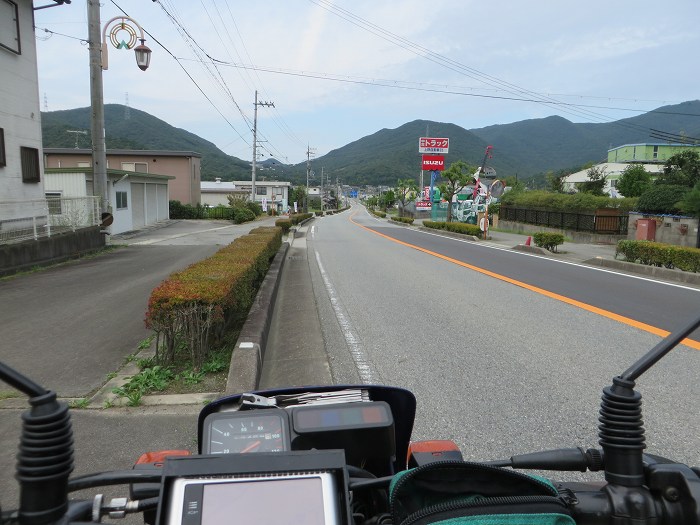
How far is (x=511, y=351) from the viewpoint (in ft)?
20.7

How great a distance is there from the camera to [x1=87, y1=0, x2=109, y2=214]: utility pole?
16453 millimetres

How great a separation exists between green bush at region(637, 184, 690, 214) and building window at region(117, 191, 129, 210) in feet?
76.0

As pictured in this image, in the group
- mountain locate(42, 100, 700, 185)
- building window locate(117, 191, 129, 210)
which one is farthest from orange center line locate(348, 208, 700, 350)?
mountain locate(42, 100, 700, 185)

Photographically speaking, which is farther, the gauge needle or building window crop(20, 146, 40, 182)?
building window crop(20, 146, 40, 182)

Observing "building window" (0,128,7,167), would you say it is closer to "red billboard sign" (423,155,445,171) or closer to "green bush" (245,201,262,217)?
"green bush" (245,201,262,217)

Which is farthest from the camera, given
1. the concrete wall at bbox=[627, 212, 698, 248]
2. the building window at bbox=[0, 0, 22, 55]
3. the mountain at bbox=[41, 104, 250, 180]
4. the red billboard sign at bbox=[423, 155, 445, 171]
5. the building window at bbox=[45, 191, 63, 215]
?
the mountain at bbox=[41, 104, 250, 180]

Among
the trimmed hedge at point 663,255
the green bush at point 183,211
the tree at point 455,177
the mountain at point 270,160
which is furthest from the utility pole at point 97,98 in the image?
the mountain at point 270,160

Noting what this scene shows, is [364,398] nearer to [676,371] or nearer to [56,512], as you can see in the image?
[56,512]

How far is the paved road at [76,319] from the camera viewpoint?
5.62 metres

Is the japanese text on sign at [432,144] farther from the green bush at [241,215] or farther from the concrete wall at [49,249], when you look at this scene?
the concrete wall at [49,249]

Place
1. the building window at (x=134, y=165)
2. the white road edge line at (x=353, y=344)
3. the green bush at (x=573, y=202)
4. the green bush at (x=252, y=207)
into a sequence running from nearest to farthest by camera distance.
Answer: the white road edge line at (x=353, y=344)
the green bush at (x=573, y=202)
the building window at (x=134, y=165)
the green bush at (x=252, y=207)

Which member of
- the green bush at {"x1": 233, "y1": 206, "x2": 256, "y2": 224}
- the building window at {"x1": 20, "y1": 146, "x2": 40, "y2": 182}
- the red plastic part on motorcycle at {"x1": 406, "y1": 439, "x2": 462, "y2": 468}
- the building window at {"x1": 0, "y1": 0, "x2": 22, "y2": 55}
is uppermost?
the building window at {"x1": 0, "y1": 0, "x2": 22, "y2": 55}

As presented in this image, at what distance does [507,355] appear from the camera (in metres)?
6.15

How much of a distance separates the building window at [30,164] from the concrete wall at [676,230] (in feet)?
68.7
